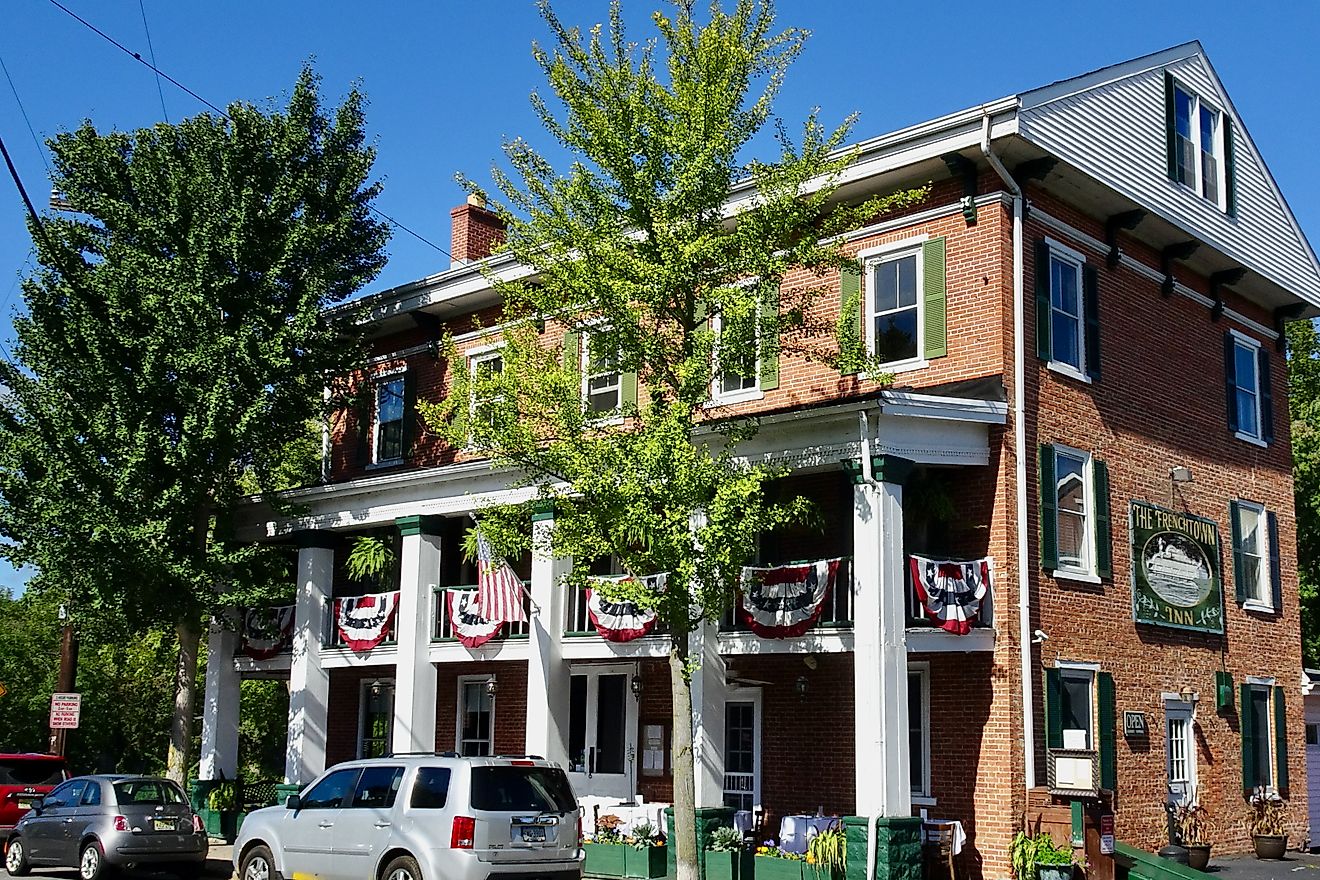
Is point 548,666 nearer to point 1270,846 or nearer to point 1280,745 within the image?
point 1270,846

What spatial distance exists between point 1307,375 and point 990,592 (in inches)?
876

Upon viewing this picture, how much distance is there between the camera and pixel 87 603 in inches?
904

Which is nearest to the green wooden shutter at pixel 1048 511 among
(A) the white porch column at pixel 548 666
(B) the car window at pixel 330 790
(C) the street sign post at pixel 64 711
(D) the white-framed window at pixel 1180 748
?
(D) the white-framed window at pixel 1180 748

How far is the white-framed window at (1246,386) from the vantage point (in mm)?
23766

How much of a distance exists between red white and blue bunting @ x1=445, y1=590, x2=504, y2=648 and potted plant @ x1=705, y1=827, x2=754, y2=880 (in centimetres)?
506

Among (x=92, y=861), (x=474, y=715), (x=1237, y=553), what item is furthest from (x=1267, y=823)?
(x=92, y=861)

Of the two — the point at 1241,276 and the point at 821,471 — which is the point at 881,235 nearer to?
the point at 821,471

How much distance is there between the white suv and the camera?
14.3 metres

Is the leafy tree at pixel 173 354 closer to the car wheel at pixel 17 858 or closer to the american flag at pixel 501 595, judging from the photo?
the car wheel at pixel 17 858

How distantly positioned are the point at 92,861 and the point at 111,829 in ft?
1.58

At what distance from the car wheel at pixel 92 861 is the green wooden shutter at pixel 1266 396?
19.2 metres

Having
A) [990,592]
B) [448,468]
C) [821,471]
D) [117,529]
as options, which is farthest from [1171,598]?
[117,529]

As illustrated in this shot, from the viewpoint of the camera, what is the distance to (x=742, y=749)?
20.9m

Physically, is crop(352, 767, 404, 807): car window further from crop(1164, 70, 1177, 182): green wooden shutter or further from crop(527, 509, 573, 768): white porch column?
crop(1164, 70, 1177, 182): green wooden shutter
